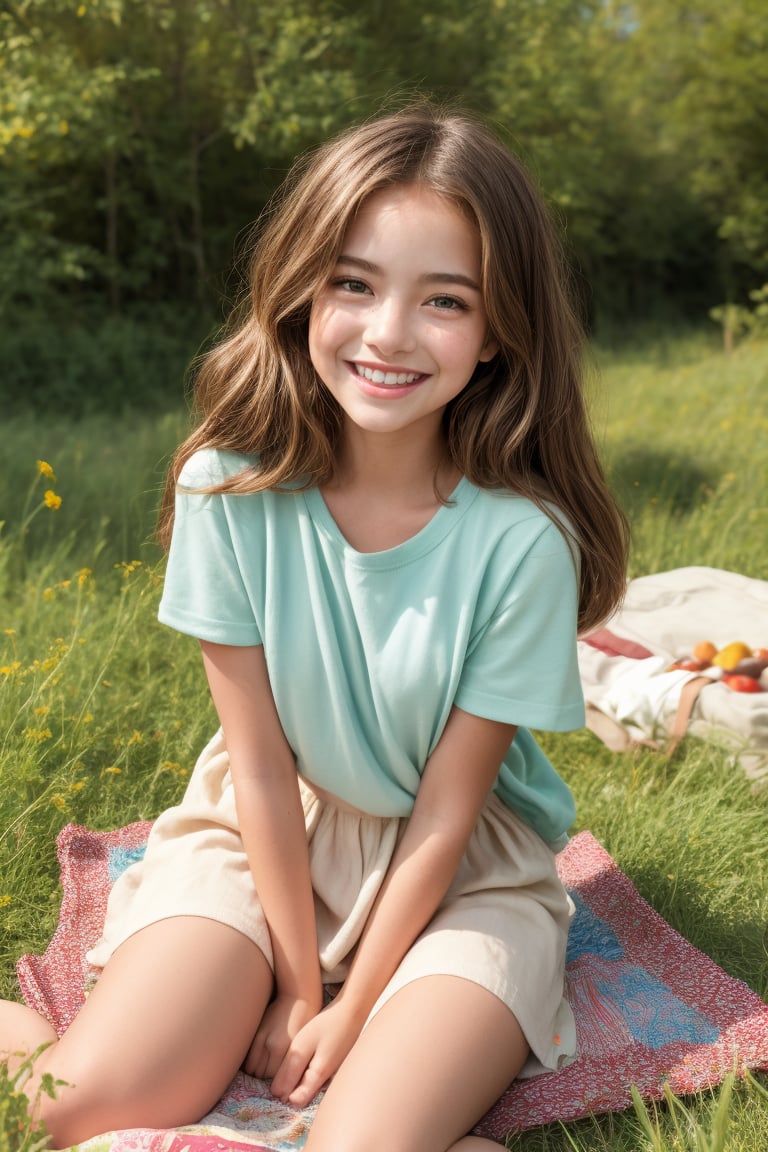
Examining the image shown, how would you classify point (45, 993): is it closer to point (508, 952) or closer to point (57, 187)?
point (508, 952)

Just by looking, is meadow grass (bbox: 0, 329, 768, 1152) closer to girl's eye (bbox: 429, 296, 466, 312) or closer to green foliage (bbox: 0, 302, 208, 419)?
girl's eye (bbox: 429, 296, 466, 312)

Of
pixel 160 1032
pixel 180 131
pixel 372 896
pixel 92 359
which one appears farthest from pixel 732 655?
pixel 180 131

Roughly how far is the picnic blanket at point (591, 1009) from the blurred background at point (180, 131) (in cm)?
484

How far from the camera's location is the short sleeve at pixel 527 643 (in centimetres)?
192

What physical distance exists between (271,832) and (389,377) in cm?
73

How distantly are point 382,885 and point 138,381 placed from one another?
724 centimetres

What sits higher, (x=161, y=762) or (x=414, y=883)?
(x=414, y=883)

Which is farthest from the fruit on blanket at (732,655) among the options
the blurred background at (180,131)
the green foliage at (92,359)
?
the green foliage at (92,359)

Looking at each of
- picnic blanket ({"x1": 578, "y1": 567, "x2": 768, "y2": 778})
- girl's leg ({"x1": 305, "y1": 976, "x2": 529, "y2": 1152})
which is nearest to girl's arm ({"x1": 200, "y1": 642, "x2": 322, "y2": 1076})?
girl's leg ({"x1": 305, "y1": 976, "x2": 529, "y2": 1152})

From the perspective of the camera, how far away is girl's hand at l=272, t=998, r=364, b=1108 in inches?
72.6

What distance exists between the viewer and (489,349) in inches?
78.1

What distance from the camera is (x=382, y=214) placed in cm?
188

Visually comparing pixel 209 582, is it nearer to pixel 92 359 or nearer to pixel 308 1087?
pixel 308 1087

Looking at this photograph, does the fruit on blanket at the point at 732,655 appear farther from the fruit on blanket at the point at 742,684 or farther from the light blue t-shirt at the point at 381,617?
the light blue t-shirt at the point at 381,617
